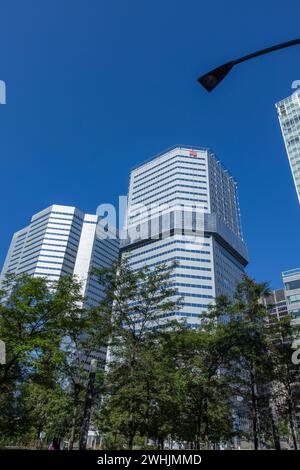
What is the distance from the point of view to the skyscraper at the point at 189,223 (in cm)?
13475

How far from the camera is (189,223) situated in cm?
15312

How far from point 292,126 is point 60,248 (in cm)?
12659

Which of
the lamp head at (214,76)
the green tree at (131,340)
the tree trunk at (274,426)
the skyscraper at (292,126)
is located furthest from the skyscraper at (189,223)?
the lamp head at (214,76)

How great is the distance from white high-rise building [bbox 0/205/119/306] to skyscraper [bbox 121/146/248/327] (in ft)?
103

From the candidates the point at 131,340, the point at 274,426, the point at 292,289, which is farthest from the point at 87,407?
the point at 292,289

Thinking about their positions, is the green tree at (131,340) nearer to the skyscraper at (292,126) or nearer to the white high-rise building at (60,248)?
the skyscraper at (292,126)

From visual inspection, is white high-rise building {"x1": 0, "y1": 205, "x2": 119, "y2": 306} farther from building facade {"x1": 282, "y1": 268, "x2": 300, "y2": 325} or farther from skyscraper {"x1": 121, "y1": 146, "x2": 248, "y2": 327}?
building facade {"x1": 282, "y1": 268, "x2": 300, "y2": 325}

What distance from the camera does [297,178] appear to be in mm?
131625

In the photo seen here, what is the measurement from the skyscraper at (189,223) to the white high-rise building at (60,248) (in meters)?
31.5

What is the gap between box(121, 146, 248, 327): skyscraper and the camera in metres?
135

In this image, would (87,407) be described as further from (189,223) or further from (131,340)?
(189,223)
